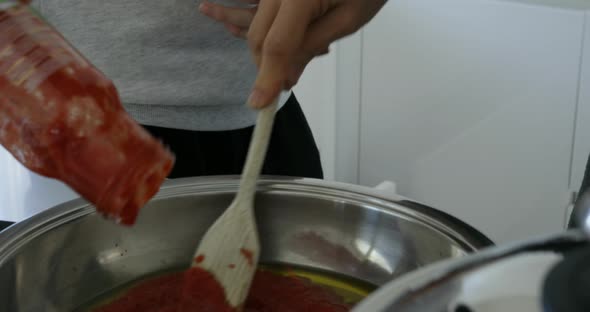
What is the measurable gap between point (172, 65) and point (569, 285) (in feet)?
1.78

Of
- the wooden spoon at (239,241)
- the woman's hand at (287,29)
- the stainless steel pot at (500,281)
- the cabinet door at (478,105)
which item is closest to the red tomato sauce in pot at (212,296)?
the wooden spoon at (239,241)

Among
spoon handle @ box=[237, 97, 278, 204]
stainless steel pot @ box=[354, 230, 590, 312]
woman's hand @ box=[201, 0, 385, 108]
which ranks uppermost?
woman's hand @ box=[201, 0, 385, 108]

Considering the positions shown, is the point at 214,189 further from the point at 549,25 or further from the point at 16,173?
the point at 549,25

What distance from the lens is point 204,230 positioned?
620 millimetres

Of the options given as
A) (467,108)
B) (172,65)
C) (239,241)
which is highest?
(172,65)

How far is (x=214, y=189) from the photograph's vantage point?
61cm

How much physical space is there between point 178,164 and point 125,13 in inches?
6.9

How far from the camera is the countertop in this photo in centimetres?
74

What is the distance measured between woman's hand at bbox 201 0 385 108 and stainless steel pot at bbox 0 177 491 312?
0.13 metres

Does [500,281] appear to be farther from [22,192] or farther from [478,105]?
[478,105]

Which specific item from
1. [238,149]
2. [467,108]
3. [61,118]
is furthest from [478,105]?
[61,118]

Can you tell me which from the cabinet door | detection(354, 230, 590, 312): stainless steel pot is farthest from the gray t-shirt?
the cabinet door

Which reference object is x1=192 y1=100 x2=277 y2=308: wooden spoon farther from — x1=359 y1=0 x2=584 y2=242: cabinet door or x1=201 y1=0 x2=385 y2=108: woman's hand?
x1=359 y1=0 x2=584 y2=242: cabinet door

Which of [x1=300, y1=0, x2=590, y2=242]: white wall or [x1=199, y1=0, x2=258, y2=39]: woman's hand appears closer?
[x1=199, y1=0, x2=258, y2=39]: woman's hand
